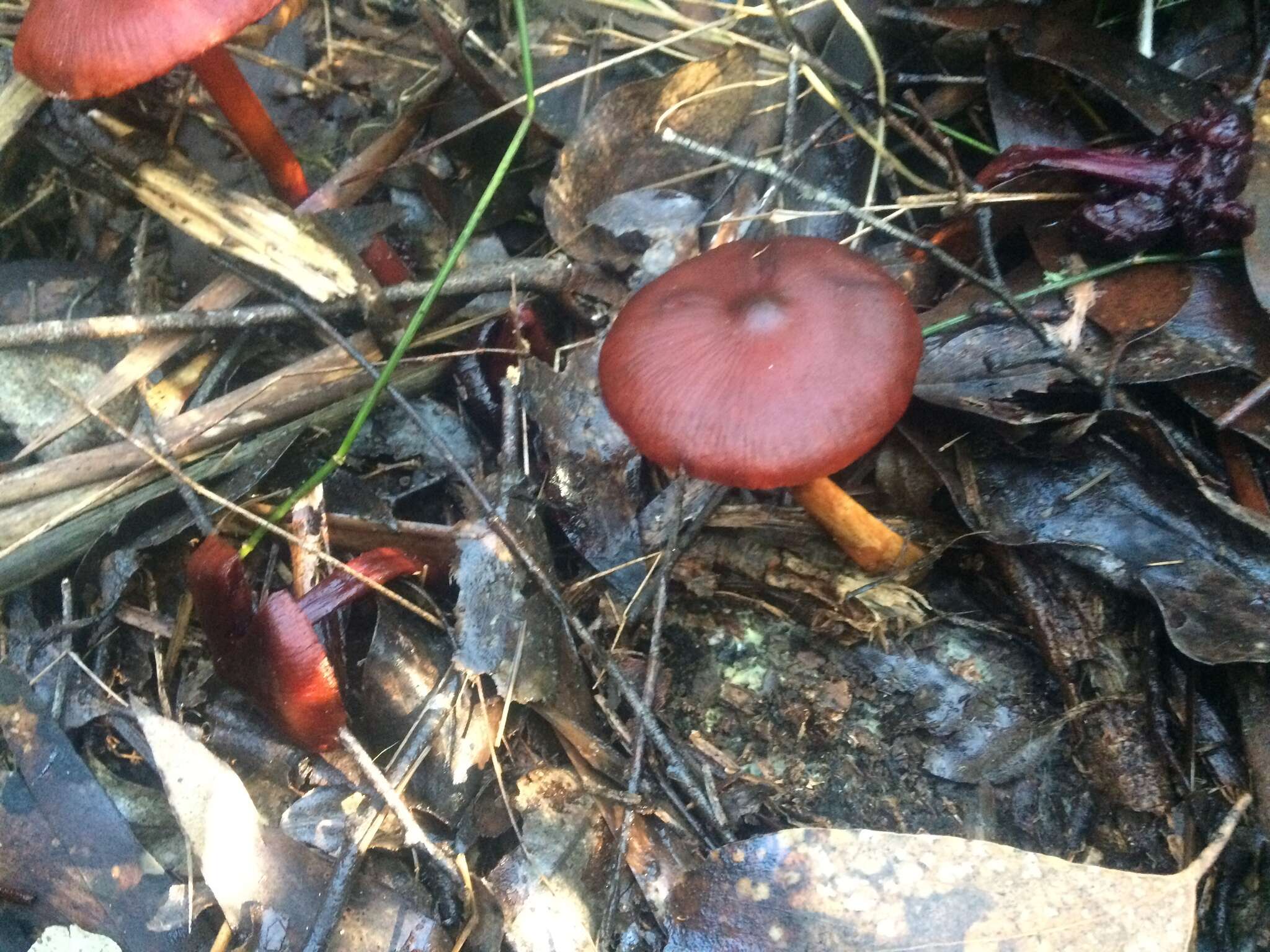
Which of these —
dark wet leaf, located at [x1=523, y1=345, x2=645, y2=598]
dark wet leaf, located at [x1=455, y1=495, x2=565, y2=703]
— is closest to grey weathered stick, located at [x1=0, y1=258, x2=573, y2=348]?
dark wet leaf, located at [x1=523, y1=345, x2=645, y2=598]

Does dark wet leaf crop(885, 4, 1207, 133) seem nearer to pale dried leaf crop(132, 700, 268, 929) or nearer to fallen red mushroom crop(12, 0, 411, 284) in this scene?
fallen red mushroom crop(12, 0, 411, 284)

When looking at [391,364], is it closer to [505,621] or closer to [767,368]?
[505,621]

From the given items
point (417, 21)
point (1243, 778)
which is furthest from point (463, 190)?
point (1243, 778)

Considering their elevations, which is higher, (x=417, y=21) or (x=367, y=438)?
(x=417, y=21)

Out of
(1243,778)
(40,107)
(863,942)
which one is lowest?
(1243,778)

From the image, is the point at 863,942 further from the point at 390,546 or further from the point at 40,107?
the point at 40,107

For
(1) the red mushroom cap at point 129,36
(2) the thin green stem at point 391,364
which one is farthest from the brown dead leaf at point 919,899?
(1) the red mushroom cap at point 129,36
